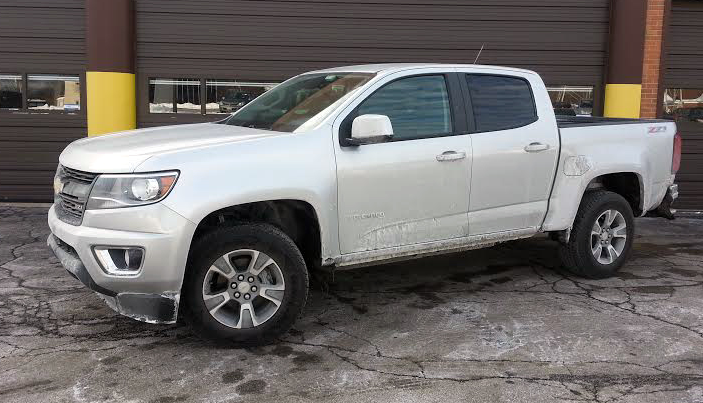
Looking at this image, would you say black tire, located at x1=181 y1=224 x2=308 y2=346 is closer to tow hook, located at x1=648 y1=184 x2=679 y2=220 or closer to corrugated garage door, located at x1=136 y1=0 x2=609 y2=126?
tow hook, located at x1=648 y1=184 x2=679 y2=220

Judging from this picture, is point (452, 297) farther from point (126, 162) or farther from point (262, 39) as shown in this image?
point (262, 39)

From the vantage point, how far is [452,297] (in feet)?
17.4

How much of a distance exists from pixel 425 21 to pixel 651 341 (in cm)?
607

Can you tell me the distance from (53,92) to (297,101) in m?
5.73

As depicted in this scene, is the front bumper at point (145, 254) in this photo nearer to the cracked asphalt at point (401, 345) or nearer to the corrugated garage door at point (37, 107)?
the cracked asphalt at point (401, 345)

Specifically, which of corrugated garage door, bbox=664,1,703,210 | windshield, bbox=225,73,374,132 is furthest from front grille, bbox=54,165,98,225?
corrugated garage door, bbox=664,1,703,210

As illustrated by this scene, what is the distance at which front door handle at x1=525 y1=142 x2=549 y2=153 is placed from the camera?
5172mm

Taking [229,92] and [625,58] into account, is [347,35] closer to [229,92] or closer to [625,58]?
[229,92]

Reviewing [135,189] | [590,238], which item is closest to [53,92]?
[135,189]

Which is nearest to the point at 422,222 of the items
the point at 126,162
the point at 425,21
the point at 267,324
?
the point at 267,324

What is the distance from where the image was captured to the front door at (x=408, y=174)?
4.38m

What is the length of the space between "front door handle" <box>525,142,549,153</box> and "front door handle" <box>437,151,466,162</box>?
694 millimetres

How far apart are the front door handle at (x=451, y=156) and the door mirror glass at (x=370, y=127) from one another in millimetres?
586

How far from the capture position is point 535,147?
521 cm
